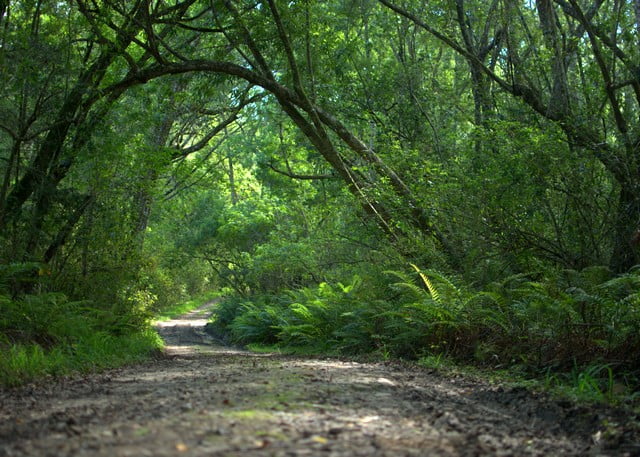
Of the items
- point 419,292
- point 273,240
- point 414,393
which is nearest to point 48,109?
point 419,292

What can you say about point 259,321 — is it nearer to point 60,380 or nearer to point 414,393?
point 60,380

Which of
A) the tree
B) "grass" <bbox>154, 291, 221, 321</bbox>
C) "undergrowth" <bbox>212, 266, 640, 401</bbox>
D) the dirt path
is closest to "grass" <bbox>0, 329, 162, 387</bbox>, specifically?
the dirt path

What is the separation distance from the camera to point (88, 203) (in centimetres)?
1202

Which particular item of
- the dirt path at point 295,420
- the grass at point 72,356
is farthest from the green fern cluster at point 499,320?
the grass at point 72,356

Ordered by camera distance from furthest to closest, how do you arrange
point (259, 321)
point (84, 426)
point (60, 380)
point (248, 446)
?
point (259, 321) → point (60, 380) → point (84, 426) → point (248, 446)

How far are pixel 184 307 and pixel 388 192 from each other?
2989cm

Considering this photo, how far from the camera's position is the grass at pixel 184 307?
3167 cm

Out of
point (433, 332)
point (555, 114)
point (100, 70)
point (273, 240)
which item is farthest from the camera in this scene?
point (273, 240)

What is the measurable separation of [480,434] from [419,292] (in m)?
6.00

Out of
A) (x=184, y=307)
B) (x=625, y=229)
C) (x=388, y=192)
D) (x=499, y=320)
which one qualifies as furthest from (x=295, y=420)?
(x=184, y=307)

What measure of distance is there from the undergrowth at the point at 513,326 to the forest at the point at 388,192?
1.3 inches

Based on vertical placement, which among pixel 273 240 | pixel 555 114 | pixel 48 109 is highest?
pixel 48 109

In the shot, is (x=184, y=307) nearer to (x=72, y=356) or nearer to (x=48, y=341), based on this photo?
(x=48, y=341)

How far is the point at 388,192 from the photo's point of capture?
12883 mm
